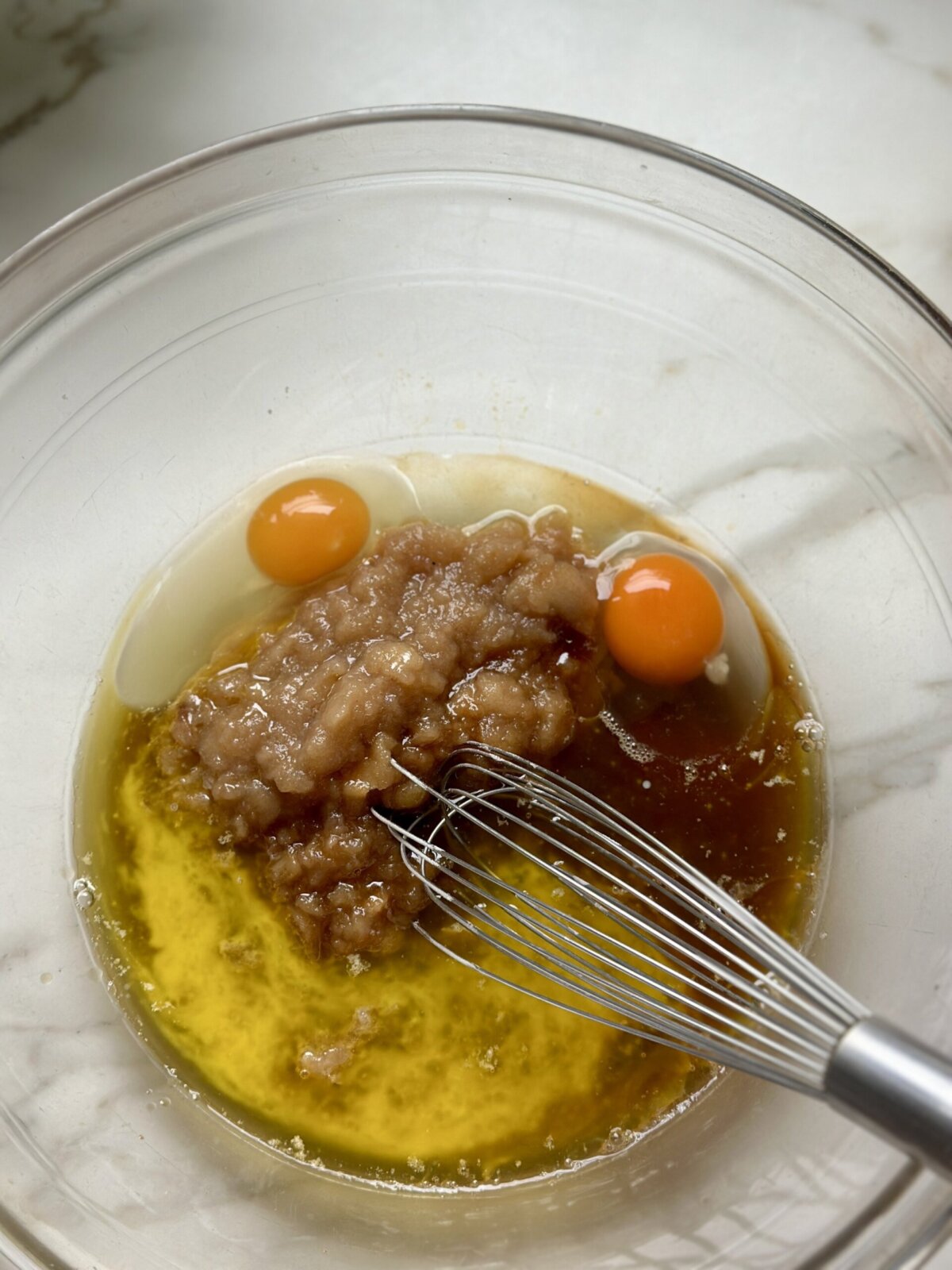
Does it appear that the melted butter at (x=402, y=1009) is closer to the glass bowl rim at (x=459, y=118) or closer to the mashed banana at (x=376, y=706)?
the mashed banana at (x=376, y=706)

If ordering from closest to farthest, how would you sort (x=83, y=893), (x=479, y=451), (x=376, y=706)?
(x=376, y=706), (x=83, y=893), (x=479, y=451)

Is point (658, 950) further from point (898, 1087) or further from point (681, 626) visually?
point (898, 1087)

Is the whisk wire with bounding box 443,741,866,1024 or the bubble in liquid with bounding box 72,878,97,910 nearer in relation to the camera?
the whisk wire with bounding box 443,741,866,1024

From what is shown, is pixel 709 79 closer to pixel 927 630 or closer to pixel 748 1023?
pixel 927 630

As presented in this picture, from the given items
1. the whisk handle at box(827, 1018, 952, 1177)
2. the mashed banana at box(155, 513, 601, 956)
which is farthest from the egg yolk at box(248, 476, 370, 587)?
the whisk handle at box(827, 1018, 952, 1177)

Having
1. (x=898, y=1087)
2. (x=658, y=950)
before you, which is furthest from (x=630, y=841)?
(x=898, y=1087)

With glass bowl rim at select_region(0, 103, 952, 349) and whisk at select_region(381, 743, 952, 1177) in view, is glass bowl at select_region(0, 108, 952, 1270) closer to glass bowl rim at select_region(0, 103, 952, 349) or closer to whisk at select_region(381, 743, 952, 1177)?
glass bowl rim at select_region(0, 103, 952, 349)

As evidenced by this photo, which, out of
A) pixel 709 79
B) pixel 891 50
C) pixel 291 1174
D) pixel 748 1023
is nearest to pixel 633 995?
pixel 748 1023
